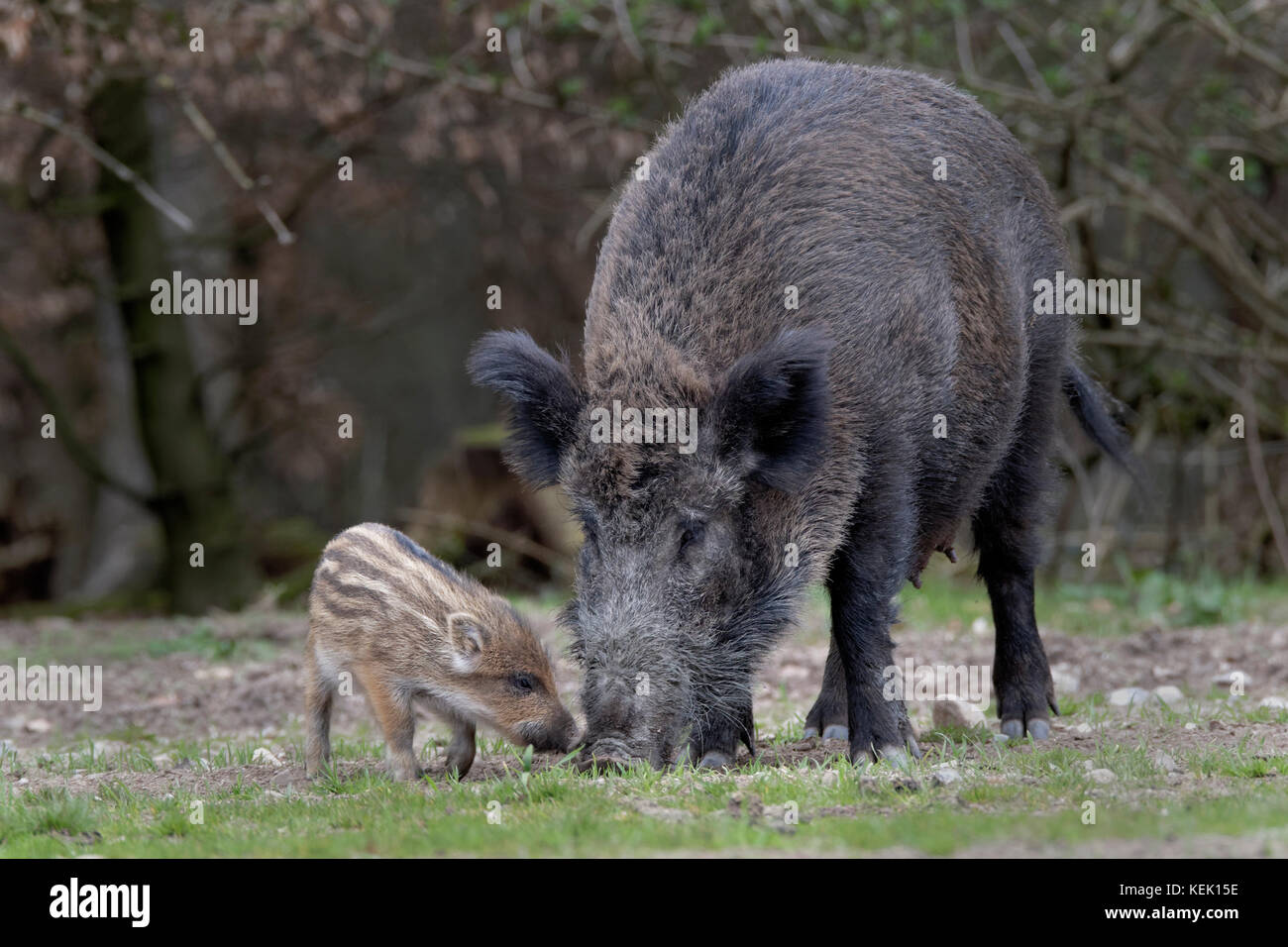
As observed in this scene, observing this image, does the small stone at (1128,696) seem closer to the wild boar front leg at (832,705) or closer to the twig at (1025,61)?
the wild boar front leg at (832,705)

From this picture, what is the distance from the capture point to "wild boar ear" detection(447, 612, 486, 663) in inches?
229

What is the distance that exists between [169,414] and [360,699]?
5.57m

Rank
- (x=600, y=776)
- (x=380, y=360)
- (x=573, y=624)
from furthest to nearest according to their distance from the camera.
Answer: (x=380, y=360), (x=573, y=624), (x=600, y=776)

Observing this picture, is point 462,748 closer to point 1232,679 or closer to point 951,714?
point 951,714

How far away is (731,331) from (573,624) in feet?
4.10

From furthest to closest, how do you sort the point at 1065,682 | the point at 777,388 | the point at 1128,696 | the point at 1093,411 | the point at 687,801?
the point at 1065,682 < the point at 1093,411 < the point at 1128,696 < the point at 777,388 < the point at 687,801

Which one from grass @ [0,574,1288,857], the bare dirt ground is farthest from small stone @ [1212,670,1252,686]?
grass @ [0,574,1288,857]

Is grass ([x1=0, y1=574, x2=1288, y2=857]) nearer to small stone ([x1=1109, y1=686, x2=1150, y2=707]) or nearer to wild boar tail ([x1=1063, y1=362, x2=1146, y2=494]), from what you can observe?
small stone ([x1=1109, y1=686, x2=1150, y2=707])

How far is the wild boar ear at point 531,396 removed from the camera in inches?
227

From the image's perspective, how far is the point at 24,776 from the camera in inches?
241

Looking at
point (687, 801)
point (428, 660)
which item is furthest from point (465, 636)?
point (687, 801)

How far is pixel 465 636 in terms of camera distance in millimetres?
5824

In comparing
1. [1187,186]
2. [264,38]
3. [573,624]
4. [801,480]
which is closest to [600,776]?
[573,624]
